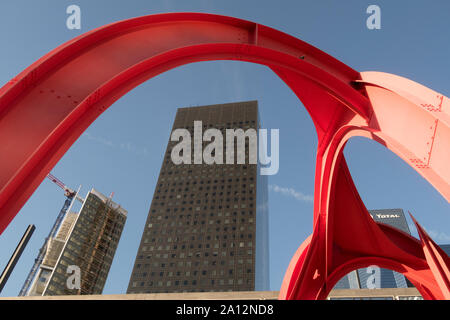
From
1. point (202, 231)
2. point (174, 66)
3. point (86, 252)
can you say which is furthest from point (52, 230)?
point (174, 66)

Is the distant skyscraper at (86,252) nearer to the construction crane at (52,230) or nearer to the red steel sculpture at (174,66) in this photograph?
the construction crane at (52,230)

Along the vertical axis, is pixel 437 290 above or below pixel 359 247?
below

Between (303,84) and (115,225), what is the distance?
296ft

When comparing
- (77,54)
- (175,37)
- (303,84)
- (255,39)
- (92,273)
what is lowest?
(77,54)

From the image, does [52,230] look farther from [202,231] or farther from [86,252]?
[202,231]

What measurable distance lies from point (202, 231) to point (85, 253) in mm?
31833

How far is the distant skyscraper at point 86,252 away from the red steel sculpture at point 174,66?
7880 cm

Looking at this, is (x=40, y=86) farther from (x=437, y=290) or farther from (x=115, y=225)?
(x=115, y=225)

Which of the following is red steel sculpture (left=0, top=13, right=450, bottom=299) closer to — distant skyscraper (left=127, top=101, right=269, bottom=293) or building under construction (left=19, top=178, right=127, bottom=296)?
distant skyscraper (left=127, top=101, right=269, bottom=293)

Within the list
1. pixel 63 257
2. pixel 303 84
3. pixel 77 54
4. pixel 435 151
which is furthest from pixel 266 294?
pixel 63 257

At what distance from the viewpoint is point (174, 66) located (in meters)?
6.06

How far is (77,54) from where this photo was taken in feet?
15.7

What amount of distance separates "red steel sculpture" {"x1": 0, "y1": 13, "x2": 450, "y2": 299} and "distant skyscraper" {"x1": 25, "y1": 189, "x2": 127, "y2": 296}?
78796 mm

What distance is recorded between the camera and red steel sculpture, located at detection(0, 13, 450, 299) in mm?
3662
